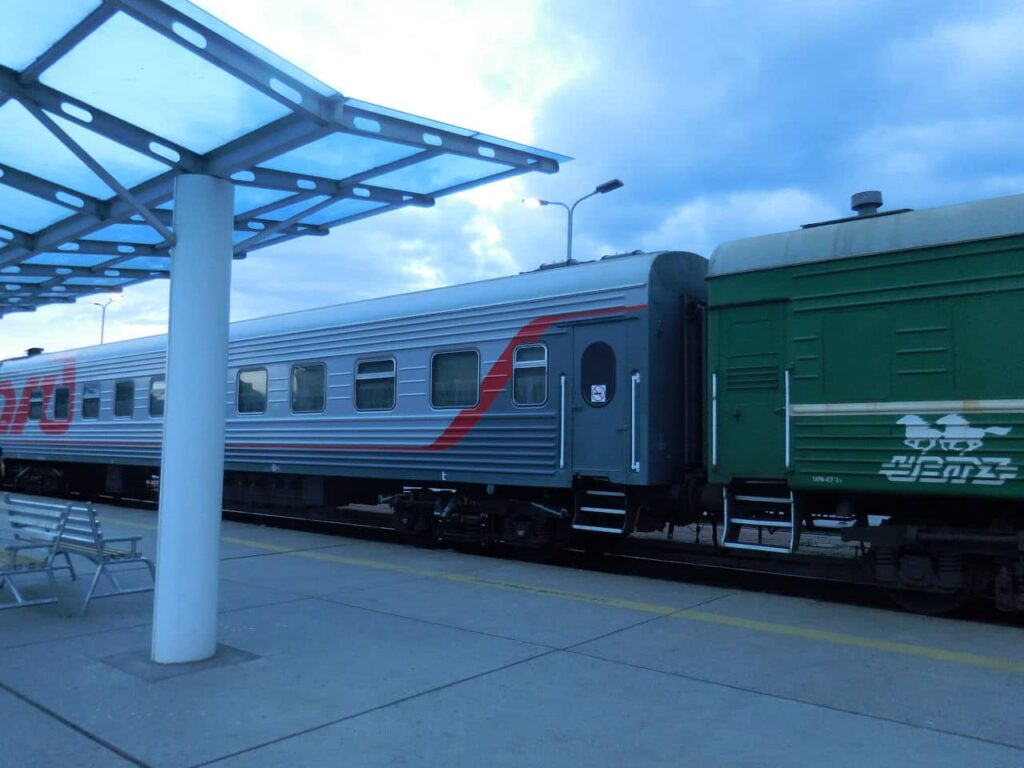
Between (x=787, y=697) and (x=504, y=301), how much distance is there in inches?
244

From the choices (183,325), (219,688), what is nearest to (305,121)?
(183,325)

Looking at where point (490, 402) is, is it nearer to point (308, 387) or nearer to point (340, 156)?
point (308, 387)

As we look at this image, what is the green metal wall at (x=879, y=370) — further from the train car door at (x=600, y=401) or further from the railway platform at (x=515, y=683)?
the railway platform at (x=515, y=683)

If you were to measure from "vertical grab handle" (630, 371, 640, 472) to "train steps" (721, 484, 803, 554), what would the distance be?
98 cm

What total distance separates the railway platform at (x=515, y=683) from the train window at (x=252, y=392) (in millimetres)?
5738

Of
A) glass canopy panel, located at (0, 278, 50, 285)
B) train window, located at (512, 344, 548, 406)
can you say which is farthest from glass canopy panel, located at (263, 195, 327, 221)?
glass canopy panel, located at (0, 278, 50, 285)

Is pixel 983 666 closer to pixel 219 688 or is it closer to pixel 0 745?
pixel 219 688

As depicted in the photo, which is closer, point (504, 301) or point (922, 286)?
point (922, 286)

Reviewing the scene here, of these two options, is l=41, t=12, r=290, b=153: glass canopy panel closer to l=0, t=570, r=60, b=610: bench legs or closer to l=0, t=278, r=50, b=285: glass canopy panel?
l=0, t=570, r=60, b=610: bench legs

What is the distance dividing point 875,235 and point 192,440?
19.2 feet

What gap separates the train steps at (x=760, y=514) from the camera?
305 inches

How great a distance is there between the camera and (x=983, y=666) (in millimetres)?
5488

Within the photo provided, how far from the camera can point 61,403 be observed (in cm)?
1875

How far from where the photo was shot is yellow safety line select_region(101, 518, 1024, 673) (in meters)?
5.66
